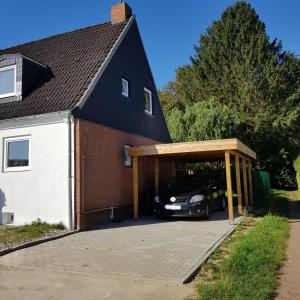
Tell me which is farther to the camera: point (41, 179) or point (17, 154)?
point (17, 154)

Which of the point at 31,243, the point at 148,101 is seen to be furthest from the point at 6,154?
the point at 148,101

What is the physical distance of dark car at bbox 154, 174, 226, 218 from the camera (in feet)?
43.1

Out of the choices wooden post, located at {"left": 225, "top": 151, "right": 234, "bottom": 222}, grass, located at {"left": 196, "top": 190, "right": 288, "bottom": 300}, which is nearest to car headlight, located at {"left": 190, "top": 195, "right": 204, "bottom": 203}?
wooden post, located at {"left": 225, "top": 151, "right": 234, "bottom": 222}

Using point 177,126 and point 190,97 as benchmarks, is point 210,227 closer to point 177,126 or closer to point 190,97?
point 177,126

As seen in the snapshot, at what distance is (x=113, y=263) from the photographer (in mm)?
7219

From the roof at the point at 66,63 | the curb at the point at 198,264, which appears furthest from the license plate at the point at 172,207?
the roof at the point at 66,63

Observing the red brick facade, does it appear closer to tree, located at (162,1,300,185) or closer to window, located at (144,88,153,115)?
window, located at (144,88,153,115)

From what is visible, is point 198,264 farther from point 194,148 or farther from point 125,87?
Result: point 125,87

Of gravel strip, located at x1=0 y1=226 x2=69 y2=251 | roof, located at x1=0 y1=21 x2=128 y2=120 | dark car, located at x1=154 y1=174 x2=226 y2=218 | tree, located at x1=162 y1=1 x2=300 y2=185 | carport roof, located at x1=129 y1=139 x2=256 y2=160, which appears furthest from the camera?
tree, located at x1=162 y1=1 x2=300 y2=185

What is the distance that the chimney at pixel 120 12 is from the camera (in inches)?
641

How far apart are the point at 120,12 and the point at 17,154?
25.5 feet

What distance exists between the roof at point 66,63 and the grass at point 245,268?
262 inches

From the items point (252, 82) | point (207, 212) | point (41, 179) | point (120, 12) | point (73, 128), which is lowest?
point (207, 212)

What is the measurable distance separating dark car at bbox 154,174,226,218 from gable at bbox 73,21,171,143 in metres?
3.17
